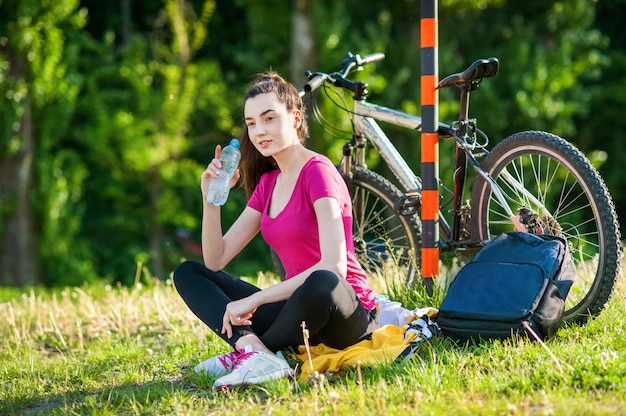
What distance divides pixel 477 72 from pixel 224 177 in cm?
124

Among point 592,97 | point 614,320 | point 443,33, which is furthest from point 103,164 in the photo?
point 614,320

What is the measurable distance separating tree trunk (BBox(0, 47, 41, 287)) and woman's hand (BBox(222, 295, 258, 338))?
856 centimetres

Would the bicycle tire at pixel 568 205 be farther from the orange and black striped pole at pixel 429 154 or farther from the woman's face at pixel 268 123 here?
the woman's face at pixel 268 123

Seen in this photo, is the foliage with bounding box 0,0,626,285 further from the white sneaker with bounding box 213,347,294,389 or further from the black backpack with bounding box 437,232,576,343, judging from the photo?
the white sneaker with bounding box 213,347,294,389

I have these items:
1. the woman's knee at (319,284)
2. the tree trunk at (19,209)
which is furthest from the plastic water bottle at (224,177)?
the tree trunk at (19,209)

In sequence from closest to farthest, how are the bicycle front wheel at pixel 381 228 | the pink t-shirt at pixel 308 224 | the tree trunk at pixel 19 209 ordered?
the pink t-shirt at pixel 308 224
the bicycle front wheel at pixel 381 228
the tree trunk at pixel 19 209

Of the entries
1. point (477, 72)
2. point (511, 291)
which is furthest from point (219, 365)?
point (477, 72)

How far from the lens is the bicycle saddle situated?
366cm

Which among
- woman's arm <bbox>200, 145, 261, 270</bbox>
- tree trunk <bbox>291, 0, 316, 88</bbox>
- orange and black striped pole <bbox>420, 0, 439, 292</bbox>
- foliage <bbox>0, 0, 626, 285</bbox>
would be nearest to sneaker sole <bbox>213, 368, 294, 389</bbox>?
woman's arm <bbox>200, 145, 261, 270</bbox>

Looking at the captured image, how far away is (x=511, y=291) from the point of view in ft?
10.0

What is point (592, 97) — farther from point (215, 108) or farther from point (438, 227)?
point (438, 227)

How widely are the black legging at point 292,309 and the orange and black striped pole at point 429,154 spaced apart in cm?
68

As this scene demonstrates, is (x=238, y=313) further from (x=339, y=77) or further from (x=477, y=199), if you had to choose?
(x=339, y=77)

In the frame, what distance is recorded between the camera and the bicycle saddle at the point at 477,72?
3.66 meters
